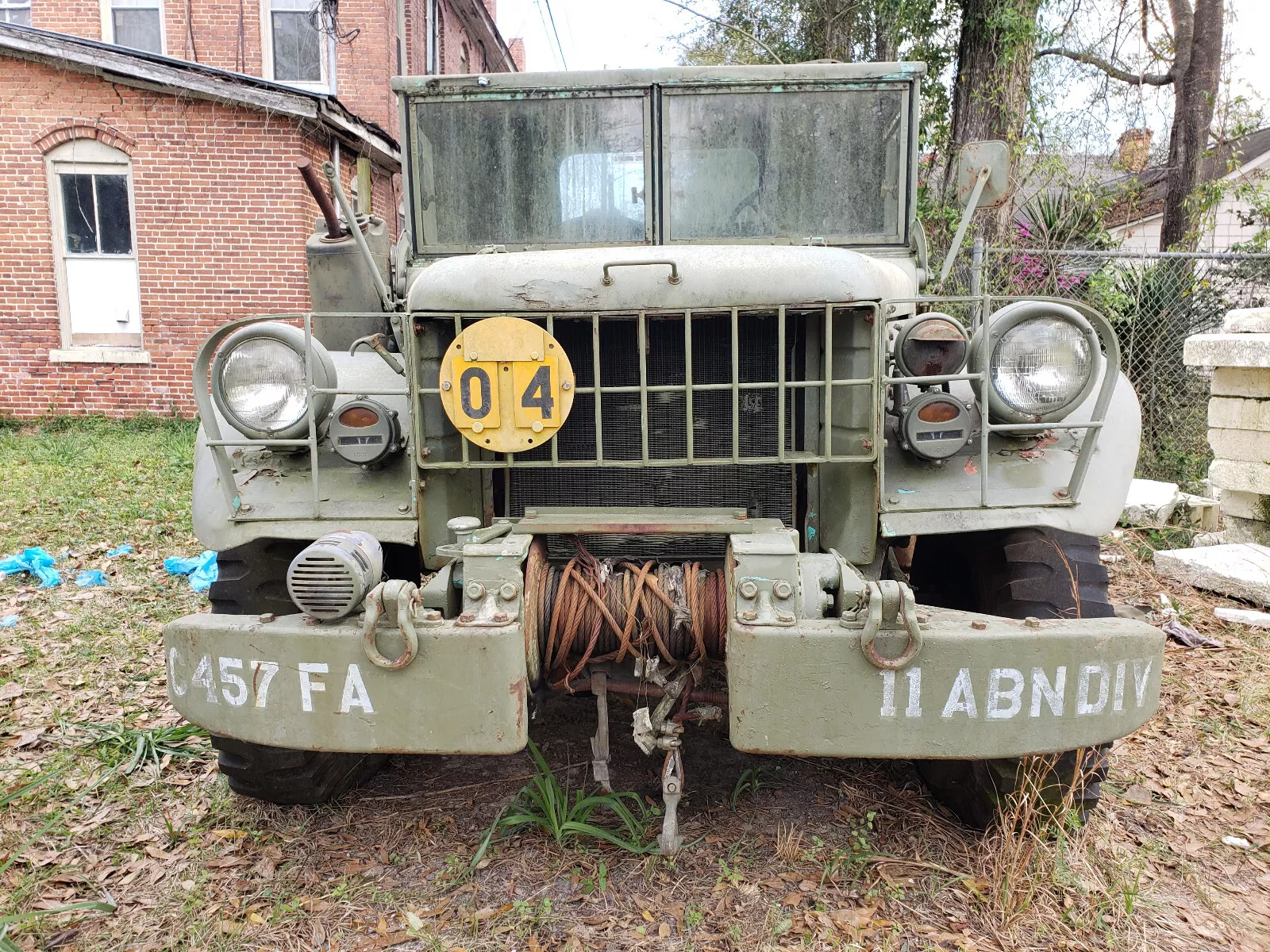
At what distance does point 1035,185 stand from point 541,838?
9.65 meters

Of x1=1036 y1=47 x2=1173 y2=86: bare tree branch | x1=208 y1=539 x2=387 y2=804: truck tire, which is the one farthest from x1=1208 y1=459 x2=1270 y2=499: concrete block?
x1=1036 y1=47 x2=1173 y2=86: bare tree branch

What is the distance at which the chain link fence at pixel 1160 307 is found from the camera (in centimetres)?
725

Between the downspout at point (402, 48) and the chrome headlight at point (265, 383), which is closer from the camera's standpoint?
the chrome headlight at point (265, 383)

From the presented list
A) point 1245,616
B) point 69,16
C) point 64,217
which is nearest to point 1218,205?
point 1245,616

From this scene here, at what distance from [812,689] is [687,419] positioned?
2.54 ft

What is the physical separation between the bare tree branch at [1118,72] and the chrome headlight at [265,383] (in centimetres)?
1310

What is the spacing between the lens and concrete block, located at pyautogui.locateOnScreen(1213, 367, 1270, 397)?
5586mm

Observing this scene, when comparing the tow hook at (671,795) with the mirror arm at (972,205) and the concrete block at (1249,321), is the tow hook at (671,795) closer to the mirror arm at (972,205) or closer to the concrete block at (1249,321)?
the mirror arm at (972,205)

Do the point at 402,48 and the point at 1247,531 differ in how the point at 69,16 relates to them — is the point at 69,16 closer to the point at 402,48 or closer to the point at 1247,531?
the point at 402,48

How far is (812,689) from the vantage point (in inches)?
81.0

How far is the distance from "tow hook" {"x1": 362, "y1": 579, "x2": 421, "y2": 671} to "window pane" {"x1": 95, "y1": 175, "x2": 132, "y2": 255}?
10539 mm

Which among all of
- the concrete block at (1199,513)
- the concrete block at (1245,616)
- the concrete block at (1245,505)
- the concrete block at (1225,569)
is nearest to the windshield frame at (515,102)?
the concrete block at (1245,616)

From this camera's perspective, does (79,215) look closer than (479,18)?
Yes

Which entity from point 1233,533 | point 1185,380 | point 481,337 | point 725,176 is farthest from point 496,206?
point 1185,380
